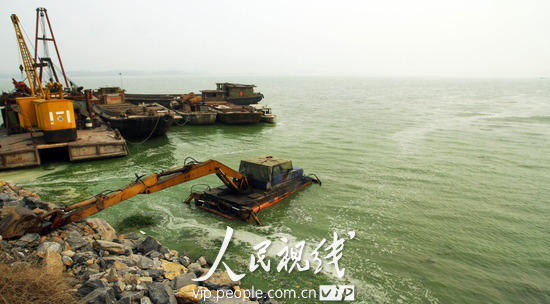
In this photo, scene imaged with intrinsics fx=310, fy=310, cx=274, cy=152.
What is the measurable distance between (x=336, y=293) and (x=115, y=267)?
6.05m

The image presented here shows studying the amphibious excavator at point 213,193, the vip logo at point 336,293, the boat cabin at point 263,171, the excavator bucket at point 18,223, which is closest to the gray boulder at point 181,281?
the amphibious excavator at point 213,193

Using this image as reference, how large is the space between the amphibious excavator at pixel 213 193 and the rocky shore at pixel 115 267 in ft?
1.46

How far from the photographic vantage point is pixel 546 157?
973 inches

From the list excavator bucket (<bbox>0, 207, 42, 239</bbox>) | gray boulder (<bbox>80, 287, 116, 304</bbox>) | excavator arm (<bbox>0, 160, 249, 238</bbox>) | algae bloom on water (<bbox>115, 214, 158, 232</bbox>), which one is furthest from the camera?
algae bloom on water (<bbox>115, 214, 158, 232</bbox>)

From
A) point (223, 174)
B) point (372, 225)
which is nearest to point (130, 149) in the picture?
point (223, 174)

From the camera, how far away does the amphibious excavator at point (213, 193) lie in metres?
8.55

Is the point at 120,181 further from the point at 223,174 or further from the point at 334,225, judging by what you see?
the point at 334,225

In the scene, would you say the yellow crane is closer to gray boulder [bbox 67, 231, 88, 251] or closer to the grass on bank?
gray boulder [bbox 67, 231, 88, 251]

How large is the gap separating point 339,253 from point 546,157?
78.0ft

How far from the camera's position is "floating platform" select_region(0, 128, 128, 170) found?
1852cm

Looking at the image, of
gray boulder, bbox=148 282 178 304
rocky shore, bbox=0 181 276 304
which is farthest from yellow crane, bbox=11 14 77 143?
gray boulder, bbox=148 282 178 304

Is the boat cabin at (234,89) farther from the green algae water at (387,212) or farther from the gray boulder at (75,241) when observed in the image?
the gray boulder at (75,241)

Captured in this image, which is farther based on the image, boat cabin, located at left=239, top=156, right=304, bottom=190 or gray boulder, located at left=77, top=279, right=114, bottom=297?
boat cabin, located at left=239, top=156, right=304, bottom=190

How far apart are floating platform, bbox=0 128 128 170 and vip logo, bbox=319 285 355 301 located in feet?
59.1
